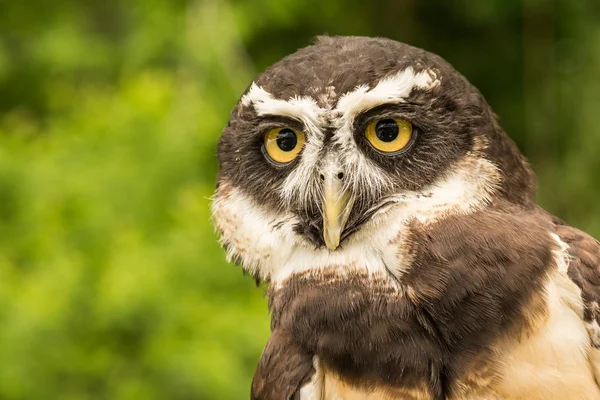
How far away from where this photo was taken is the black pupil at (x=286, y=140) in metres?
2.09

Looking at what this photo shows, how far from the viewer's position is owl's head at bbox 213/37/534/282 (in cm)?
199

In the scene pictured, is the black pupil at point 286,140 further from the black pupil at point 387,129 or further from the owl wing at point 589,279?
the owl wing at point 589,279

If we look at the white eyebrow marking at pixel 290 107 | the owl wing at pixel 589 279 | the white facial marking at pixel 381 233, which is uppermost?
the white eyebrow marking at pixel 290 107

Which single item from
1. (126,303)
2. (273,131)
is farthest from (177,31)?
(273,131)

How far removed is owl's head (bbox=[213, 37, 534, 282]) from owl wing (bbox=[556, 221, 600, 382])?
181 mm

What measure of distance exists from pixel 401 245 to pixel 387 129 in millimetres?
288

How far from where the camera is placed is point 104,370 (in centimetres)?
408

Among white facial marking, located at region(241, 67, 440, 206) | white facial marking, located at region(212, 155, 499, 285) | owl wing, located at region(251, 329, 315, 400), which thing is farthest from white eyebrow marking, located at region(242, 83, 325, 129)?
owl wing, located at region(251, 329, 315, 400)

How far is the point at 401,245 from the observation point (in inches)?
76.9

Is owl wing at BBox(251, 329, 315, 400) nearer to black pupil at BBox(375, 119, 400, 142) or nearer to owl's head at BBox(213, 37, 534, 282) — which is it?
owl's head at BBox(213, 37, 534, 282)

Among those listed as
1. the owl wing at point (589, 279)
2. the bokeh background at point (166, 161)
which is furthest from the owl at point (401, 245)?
the bokeh background at point (166, 161)

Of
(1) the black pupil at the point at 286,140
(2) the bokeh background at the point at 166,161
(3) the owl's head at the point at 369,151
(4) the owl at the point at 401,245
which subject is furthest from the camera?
(2) the bokeh background at the point at 166,161

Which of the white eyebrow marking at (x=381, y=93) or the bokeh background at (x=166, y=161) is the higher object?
the white eyebrow marking at (x=381, y=93)

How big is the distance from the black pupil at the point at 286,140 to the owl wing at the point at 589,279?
703 millimetres
